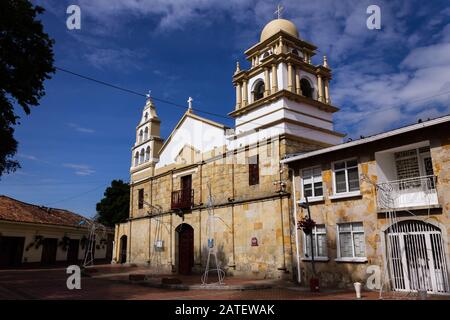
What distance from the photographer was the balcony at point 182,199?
23.1 metres

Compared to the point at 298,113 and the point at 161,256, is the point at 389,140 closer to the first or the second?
the point at 298,113

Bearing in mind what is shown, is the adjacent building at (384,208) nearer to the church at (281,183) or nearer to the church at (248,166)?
the church at (281,183)

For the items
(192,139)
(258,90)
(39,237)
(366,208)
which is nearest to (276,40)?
(258,90)

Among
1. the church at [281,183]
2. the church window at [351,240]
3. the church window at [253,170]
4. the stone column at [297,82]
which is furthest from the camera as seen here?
the stone column at [297,82]

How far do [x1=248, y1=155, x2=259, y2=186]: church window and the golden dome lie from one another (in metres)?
7.26

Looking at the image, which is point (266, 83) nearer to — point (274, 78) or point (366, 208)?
point (274, 78)

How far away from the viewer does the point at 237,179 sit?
20062 mm

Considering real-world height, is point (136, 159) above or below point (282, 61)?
below

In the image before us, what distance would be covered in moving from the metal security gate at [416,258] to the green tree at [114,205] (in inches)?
1377

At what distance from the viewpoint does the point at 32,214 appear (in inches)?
1241

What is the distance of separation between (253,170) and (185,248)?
25.0 feet

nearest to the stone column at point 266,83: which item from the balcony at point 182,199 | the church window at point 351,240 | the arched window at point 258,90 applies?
the arched window at point 258,90
